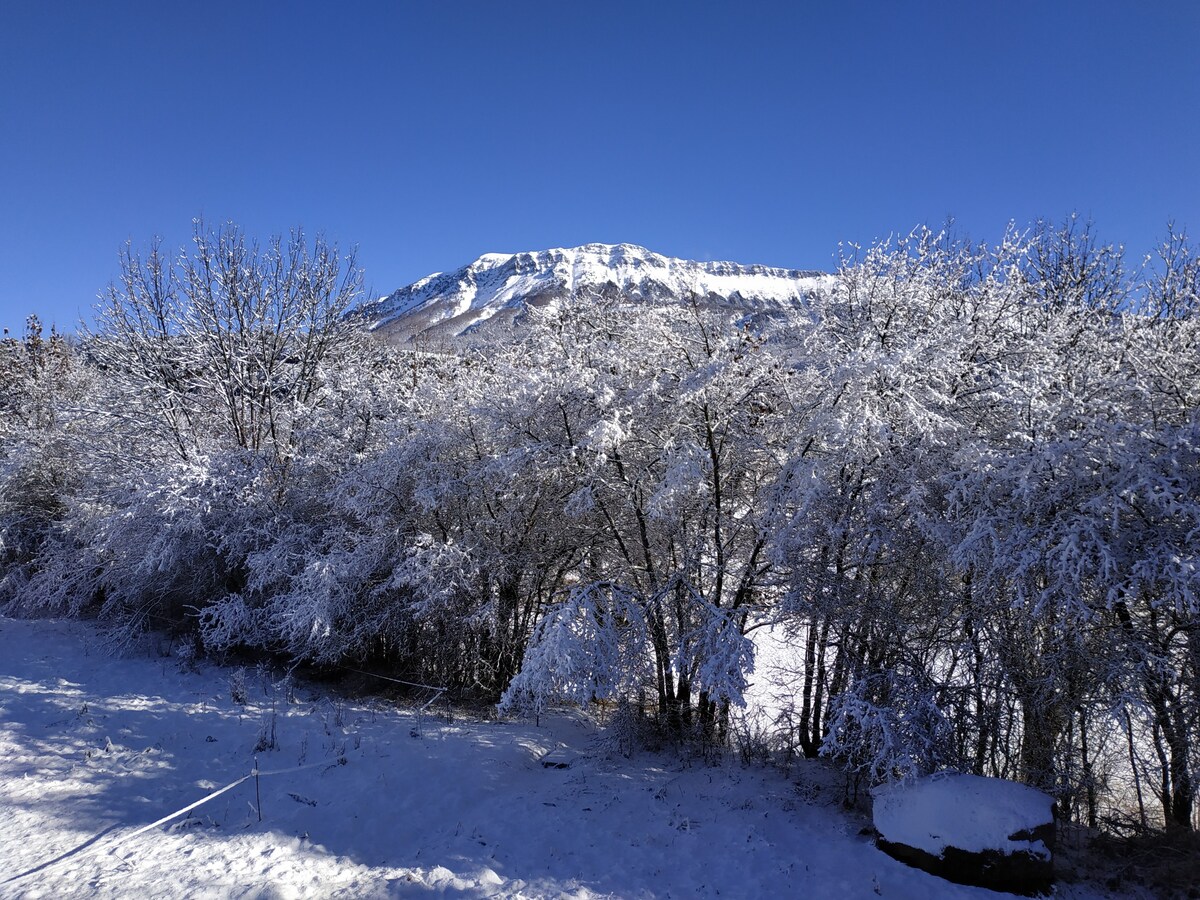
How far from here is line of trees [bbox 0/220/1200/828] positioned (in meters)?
5.54

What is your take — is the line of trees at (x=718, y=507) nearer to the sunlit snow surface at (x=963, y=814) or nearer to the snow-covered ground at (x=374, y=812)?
the sunlit snow surface at (x=963, y=814)

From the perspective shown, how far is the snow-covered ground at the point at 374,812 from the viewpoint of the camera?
215 inches

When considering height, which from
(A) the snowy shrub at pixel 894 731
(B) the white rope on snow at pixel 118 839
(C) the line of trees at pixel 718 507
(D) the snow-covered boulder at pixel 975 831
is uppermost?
(C) the line of trees at pixel 718 507

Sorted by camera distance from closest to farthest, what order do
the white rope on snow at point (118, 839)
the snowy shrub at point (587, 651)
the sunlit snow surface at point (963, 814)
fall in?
the white rope on snow at point (118, 839) → the sunlit snow surface at point (963, 814) → the snowy shrub at point (587, 651)

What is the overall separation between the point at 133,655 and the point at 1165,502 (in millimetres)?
13203

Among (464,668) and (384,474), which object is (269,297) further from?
(464,668)

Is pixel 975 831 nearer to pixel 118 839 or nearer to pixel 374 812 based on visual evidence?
pixel 374 812

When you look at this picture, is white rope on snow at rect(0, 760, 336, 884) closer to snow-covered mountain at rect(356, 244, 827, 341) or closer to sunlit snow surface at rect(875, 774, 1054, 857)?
sunlit snow surface at rect(875, 774, 1054, 857)

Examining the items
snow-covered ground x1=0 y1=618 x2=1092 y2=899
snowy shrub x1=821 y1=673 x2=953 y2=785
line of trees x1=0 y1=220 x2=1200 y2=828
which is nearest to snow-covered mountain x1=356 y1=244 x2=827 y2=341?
line of trees x1=0 y1=220 x2=1200 y2=828

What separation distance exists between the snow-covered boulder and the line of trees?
36 cm

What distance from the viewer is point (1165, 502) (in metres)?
4.88

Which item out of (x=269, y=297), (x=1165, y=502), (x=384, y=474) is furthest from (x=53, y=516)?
(x=1165, y=502)

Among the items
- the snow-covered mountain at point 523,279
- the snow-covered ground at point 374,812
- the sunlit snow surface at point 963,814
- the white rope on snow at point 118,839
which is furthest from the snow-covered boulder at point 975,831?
the snow-covered mountain at point 523,279

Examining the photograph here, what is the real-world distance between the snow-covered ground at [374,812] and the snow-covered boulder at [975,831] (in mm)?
185
